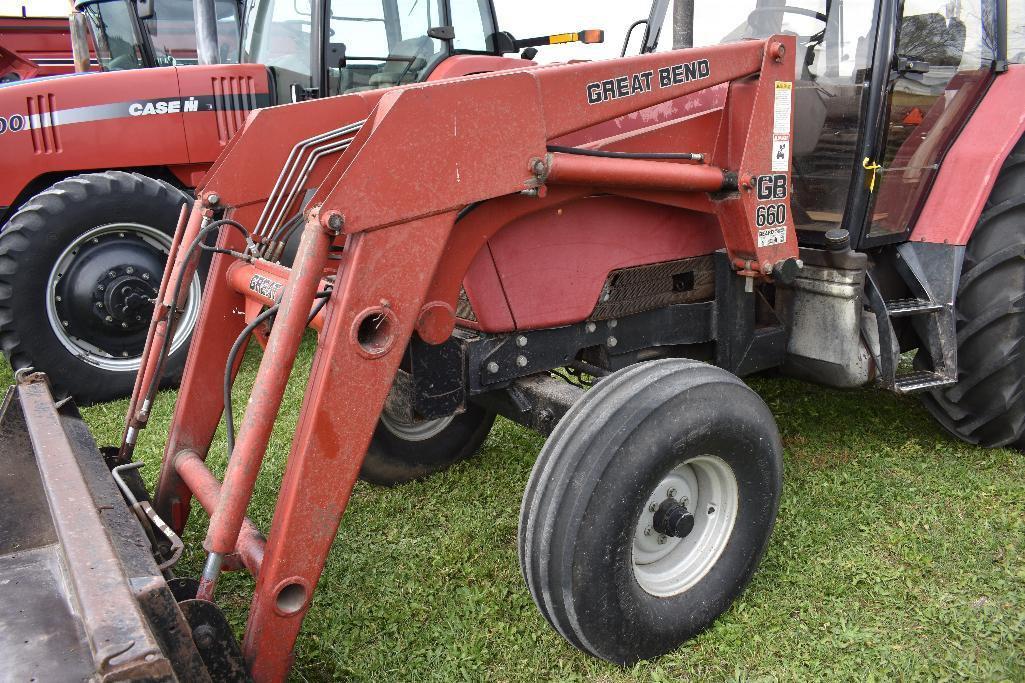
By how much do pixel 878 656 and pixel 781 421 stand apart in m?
1.79

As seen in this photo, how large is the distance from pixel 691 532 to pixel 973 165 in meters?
1.95

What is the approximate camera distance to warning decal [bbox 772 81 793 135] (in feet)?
8.73

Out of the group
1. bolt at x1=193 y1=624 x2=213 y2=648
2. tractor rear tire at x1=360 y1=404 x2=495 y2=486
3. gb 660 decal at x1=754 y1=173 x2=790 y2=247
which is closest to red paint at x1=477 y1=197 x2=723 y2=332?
gb 660 decal at x1=754 y1=173 x2=790 y2=247

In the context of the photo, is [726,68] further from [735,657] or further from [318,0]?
[318,0]

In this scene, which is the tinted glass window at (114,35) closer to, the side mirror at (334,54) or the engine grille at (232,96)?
the engine grille at (232,96)

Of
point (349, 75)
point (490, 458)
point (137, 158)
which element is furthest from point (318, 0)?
point (490, 458)

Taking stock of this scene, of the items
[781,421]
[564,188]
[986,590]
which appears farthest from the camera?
[781,421]

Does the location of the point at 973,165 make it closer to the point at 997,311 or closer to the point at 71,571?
the point at 997,311

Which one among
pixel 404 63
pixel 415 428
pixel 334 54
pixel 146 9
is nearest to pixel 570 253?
pixel 415 428

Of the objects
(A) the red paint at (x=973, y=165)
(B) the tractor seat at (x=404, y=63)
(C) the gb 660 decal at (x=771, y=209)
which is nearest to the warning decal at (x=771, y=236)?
(C) the gb 660 decal at (x=771, y=209)

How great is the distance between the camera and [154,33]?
6.22m

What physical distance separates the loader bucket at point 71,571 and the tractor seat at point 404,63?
3443 millimetres

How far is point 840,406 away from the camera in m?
4.29

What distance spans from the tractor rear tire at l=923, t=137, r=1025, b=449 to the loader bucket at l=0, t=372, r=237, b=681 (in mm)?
3070
